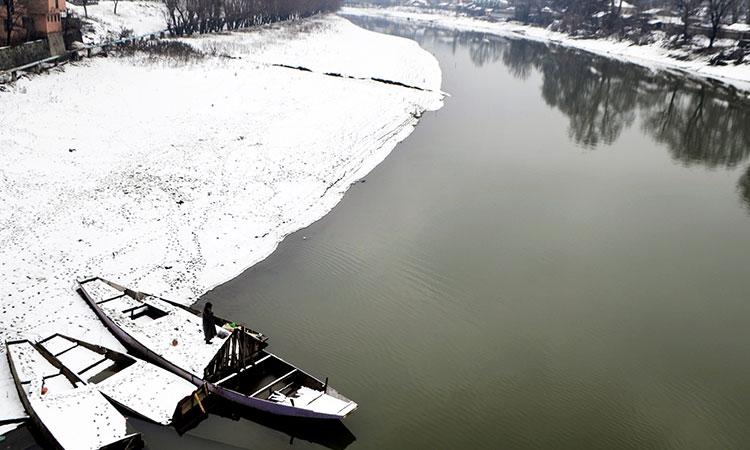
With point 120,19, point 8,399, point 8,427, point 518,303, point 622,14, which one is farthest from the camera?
point 622,14

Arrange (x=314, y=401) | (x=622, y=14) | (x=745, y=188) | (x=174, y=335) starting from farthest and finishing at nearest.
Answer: (x=622, y=14) < (x=745, y=188) < (x=174, y=335) < (x=314, y=401)

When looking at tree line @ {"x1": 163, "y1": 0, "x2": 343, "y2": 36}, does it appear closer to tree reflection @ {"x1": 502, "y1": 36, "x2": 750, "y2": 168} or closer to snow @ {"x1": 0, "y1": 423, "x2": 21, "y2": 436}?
tree reflection @ {"x1": 502, "y1": 36, "x2": 750, "y2": 168}

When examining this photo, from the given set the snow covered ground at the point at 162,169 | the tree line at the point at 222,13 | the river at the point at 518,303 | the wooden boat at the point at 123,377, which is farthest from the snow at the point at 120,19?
the wooden boat at the point at 123,377

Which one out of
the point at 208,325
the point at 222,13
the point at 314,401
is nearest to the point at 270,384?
the point at 314,401

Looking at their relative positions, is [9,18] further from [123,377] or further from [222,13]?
[222,13]

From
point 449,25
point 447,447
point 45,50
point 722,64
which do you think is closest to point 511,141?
point 447,447

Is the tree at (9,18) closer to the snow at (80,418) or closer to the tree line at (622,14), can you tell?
the snow at (80,418)

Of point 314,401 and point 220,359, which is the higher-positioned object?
point 220,359
